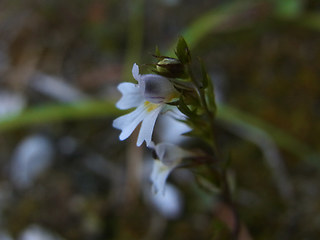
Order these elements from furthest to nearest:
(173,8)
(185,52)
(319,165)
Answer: (173,8) → (319,165) → (185,52)

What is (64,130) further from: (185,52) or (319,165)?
(185,52)

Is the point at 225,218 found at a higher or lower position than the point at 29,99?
lower

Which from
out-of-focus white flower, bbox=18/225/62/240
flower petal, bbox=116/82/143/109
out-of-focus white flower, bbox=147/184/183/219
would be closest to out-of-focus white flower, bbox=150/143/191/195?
flower petal, bbox=116/82/143/109

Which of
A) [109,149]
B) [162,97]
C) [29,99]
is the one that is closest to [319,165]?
[109,149]

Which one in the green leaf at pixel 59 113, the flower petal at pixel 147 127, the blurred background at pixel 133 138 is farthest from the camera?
the green leaf at pixel 59 113

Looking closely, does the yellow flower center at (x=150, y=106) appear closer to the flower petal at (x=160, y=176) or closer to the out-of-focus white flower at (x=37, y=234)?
the flower petal at (x=160, y=176)

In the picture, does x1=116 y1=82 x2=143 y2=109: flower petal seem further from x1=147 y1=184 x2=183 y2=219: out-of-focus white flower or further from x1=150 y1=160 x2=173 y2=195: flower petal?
x1=147 y1=184 x2=183 y2=219: out-of-focus white flower

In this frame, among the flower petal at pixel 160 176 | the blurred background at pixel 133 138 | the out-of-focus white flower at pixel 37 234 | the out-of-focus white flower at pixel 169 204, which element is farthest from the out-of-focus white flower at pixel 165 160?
the out-of-focus white flower at pixel 37 234
